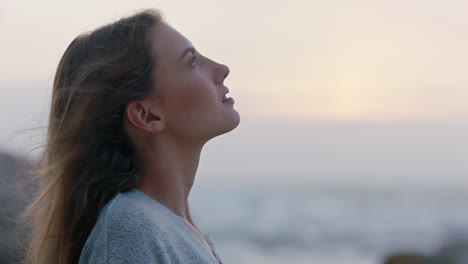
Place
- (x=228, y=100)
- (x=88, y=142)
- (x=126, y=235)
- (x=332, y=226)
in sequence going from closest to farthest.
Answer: (x=126, y=235), (x=88, y=142), (x=228, y=100), (x=332, y=226)

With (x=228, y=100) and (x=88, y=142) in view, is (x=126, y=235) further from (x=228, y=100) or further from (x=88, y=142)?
(x=228, y=100)

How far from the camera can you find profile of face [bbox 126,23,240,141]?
2.15 meters

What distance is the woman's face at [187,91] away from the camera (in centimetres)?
216

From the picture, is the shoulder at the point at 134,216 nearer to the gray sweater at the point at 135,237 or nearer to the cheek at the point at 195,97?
the gray sweater at the point at 135,237

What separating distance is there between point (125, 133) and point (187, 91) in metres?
0.20

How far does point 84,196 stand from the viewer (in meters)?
2.08

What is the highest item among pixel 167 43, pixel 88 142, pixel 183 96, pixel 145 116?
pixel 167 43

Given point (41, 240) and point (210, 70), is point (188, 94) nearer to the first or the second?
point (210, 70)

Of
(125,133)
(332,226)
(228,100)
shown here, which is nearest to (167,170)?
(125,133)

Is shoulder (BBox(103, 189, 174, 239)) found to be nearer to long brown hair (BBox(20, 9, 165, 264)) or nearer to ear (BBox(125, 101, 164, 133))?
long brown hair (BBox(20, 9, 165, 264))

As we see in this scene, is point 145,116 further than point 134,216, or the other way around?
point 145,116

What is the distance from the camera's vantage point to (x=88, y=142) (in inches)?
83.8

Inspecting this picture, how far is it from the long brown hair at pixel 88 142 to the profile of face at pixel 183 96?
36 mm

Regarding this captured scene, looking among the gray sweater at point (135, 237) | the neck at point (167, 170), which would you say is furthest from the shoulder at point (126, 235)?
the neck at point (167, 170)
